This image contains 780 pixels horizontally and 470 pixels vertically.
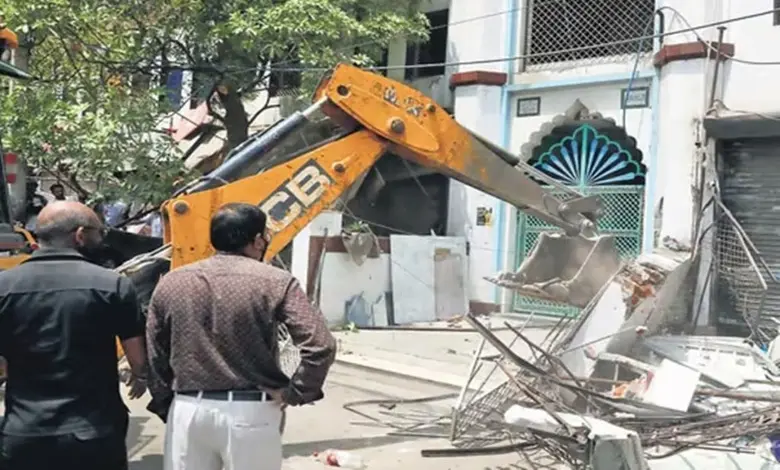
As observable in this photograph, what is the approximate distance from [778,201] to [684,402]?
5.85 meters

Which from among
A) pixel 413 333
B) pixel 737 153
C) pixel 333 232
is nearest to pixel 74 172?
pixel 333 232

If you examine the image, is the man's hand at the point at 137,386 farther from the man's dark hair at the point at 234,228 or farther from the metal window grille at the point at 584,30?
the metal window grille at the point at 584,30

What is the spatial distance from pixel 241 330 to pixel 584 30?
34.5ft

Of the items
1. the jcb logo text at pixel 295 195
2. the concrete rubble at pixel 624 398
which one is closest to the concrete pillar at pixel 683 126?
the concrete rubble at pixel 624 398

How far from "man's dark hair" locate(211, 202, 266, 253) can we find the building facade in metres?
8.03

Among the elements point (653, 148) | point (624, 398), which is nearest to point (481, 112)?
point (653, 148)

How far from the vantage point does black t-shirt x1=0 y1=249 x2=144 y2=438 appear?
283cm

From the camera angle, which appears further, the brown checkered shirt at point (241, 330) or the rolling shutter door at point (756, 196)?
the rolling shutter door at point (756, 196)

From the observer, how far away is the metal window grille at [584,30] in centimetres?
1185

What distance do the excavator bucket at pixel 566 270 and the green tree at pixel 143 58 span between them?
5834mm

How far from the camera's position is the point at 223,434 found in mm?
3010

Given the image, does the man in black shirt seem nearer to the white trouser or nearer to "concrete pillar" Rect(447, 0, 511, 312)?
the white trouser

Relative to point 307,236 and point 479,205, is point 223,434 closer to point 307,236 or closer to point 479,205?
point 307,236

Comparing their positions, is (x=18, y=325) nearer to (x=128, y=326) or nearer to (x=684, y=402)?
(x=128, y=326)
